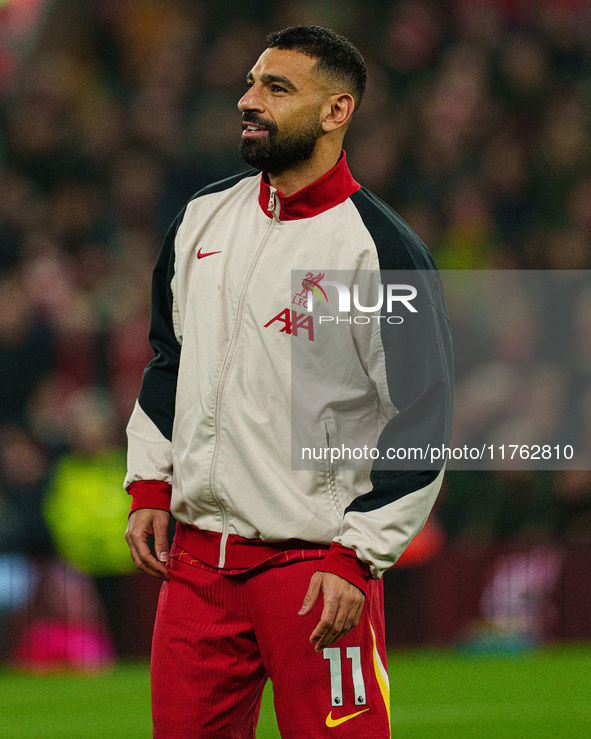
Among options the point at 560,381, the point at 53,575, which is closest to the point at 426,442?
the point at 53,575

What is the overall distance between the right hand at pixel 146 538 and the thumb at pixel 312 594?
Answer: 0.42 m

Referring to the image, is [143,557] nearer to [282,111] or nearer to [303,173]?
[303,173]

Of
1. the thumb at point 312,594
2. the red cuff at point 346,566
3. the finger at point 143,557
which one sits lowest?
the thumb at point 312,594

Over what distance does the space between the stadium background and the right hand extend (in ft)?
12.2

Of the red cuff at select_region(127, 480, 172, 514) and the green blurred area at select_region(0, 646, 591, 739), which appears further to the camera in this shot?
the green blurred area at select_region(0, 646, 591, 739)

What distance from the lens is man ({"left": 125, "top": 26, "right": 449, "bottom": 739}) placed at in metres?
2.50

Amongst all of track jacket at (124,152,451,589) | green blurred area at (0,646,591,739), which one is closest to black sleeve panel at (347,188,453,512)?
track jacket at (124,152,451,589)

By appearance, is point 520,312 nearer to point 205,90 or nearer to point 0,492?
point 205,90

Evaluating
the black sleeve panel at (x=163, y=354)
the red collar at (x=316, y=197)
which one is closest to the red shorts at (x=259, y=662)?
the black sleeve panel at (x=163, y=354)

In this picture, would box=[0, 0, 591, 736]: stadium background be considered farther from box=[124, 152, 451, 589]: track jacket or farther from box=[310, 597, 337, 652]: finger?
box=[310, 597, 337, 652]: finger

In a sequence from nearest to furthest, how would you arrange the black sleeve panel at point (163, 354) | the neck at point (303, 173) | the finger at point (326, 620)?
the finger at point (326, 620) < the neck at point (303, 173) < the black sleeve panel at point (163, 354)

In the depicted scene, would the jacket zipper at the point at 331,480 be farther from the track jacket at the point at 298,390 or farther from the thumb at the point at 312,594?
the thumb at the point at 312,594

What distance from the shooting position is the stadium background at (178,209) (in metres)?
6.41

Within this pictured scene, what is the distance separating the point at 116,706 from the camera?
5449mm
